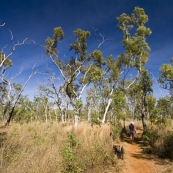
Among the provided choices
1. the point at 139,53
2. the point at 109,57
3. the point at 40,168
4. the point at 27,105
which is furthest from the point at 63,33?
the point at 27,105

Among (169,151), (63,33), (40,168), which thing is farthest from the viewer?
(63,33)

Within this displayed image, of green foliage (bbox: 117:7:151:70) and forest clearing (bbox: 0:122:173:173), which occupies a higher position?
green foliage (bbox: 117:7:151:70)

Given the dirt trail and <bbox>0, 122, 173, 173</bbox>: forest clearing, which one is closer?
<bbox>0, 122, 173, 173</bbox>: forest clearing

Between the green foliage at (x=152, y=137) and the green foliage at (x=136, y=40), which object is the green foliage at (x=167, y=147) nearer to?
the green foliage at (x=152, y=137)

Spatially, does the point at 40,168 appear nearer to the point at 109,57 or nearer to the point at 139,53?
the point at 139,53

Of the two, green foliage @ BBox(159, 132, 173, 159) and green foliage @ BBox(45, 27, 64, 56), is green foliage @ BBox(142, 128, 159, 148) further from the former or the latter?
green foliage @ BBox(45, 27, 64, 56)

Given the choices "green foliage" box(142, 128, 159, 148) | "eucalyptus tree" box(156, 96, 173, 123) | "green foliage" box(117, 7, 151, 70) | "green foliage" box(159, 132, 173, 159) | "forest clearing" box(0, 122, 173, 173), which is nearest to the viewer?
"forest clearing" box(0, 122, 173, 173)

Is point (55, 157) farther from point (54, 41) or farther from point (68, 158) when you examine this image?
point (54, 41)

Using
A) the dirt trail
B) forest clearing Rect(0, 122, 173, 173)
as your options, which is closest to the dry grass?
forest clearing Rect(0, 122, 173, 173)

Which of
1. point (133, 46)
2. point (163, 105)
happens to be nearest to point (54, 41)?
point (133, 46)

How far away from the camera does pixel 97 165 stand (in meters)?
5.96

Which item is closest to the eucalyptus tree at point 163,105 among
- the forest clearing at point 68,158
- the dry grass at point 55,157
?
the forest clearing at point 68,158

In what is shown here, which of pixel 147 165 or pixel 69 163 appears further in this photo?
pixel 147 165

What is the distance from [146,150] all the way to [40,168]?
7.10m
